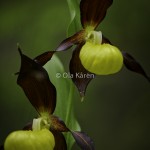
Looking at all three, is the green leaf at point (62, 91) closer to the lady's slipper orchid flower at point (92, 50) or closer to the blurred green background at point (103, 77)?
the lady's slipper orchid flower at point (92, 50)

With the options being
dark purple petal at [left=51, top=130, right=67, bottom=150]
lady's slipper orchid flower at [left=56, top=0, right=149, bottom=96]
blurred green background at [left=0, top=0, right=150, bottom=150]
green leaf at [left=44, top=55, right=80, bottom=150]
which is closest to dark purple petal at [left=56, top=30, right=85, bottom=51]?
lady's slipper orchid flower at [left=56, top=0, right=149, bottom=96]

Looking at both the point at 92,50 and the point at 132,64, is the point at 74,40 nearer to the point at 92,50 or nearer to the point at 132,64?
the point at 92,50

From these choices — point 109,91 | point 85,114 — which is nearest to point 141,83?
point 109,91

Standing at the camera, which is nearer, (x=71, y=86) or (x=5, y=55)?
(x=71, y=86)

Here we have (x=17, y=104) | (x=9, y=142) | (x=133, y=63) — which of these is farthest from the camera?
(x=17, y=104)

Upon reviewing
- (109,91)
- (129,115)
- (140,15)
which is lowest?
(129,115)

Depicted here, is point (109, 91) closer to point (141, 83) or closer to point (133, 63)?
point (141, 83)
